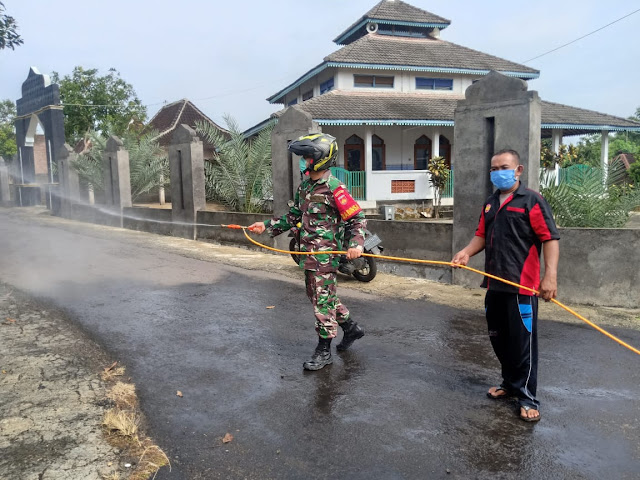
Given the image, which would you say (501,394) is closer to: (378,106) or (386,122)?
(386,122)

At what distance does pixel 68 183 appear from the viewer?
21.9 m

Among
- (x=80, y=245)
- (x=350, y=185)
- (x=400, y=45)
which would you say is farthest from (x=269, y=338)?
(x=400, y=45)

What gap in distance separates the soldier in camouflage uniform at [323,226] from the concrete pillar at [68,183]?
19556mm

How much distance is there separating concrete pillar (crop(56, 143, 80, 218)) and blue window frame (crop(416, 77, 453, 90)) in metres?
14.4

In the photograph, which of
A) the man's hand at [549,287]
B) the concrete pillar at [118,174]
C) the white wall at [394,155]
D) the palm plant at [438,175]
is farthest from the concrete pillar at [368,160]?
the man's hand at [549,287]

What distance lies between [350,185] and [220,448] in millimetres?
16556

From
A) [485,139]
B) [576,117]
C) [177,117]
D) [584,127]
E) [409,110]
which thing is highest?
[177,117]

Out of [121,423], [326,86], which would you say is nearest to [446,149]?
[326,86]

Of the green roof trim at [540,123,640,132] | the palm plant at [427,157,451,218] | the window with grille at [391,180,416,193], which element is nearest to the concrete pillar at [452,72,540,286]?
the palm plant at [427,157,451,218]

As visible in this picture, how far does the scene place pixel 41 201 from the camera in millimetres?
30375

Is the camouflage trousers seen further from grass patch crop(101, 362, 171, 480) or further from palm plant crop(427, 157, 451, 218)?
palm plant crop(427, 157, 451, 218)

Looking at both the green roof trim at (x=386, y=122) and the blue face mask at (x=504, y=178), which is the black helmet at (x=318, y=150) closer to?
the blue face mask at (x=504, y=178)

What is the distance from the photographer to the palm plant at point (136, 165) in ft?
64.6

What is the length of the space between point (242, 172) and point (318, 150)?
10182 millimetres
